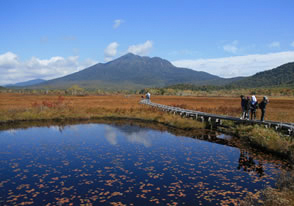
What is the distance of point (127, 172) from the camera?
536 inches

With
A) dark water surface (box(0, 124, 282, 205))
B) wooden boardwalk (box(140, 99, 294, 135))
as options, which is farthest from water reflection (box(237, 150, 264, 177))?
wooden boardwalk (box(140, 99, 294, 135))

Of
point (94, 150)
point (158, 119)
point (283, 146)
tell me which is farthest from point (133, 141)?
point (158, 119)

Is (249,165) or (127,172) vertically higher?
(127,172)

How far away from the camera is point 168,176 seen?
13055 mm

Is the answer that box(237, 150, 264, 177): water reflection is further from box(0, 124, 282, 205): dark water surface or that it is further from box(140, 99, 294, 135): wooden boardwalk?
box(140, 99, 294, 135): wooden boardwalk

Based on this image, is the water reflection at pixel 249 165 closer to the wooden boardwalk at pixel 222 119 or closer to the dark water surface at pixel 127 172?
the dark water surface at pixel 127 172

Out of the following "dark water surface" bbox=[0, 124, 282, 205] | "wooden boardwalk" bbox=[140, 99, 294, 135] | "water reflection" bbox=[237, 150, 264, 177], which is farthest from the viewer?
"wooden boardwalk" bbox=[140, 99, 294, 135]

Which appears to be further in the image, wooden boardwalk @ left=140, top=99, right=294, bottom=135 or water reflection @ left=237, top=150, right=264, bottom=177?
wooden boardwalk @ left=140, top=99, right=294, bottom=135

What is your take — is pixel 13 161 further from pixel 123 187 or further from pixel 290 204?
pixel 290 204

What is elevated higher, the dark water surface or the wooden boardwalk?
the wooden boardwalk

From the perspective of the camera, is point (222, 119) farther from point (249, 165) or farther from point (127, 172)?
point (127, 172)

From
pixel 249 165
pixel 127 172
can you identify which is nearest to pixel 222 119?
pixel 249 165

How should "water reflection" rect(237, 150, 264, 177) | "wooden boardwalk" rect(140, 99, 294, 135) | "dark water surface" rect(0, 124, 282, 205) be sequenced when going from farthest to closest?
"wooden boardwalk" rect(140, 99, 294, 135) → "water reflection" rect(237, 150, 264, 177) → "dark water surface" rect(0, 124, 282, 205)

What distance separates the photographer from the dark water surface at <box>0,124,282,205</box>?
34.7 ft
